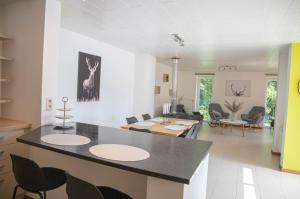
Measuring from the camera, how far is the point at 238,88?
901 centimetres

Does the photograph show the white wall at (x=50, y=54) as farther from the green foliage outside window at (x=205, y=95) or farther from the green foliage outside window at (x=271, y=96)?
the green foliage outside window at (x=271, y=96)

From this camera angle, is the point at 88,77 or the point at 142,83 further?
the point at 142,83

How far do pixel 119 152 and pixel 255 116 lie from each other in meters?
7.34

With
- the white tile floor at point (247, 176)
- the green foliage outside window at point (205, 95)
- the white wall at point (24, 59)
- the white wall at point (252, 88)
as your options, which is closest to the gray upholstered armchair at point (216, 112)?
the white wall at point (252, 88)

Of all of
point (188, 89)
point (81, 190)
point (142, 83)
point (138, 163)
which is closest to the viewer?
point (81, 190)

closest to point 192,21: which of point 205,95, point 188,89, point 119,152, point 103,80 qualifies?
point 119,152

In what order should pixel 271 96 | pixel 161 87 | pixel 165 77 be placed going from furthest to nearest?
1. pixel 271 96
2. pixel 165 77
3. pixel 161 87

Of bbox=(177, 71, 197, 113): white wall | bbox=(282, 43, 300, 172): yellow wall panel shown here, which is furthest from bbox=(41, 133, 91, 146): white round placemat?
bbox=(177, 71, 197, 113): white wall

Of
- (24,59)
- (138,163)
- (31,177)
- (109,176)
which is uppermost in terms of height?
(24,59)

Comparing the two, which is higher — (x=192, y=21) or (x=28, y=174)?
(x=192, y=21)

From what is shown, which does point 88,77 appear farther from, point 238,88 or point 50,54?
point 238,88

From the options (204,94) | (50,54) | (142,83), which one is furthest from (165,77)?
(50,54)

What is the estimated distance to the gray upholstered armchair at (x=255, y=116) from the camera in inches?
298

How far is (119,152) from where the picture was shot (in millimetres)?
1584
